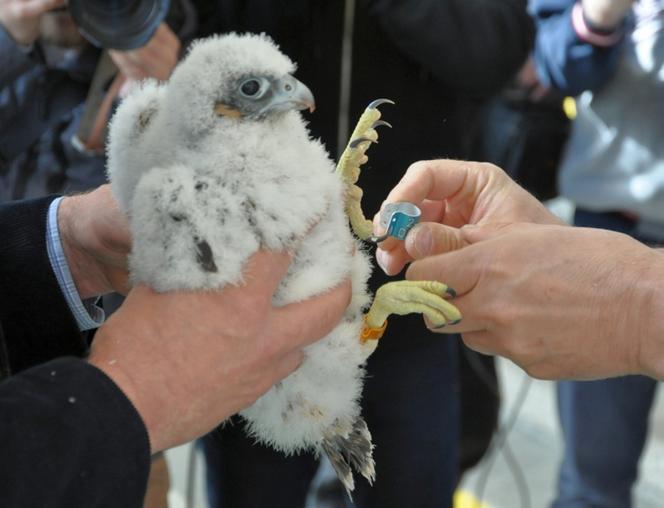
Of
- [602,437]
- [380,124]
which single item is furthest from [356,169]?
[602,437]

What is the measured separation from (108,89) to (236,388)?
1.53 ft

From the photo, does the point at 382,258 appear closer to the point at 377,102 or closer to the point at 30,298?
the point at 377,102

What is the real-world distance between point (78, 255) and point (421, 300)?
39 cm

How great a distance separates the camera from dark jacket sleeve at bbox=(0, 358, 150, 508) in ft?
1.68

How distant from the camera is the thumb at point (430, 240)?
72cm

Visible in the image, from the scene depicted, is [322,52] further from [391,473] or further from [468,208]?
[391,473]

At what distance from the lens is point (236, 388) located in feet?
2.07

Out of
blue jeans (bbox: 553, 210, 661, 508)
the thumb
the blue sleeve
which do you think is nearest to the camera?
the thumb

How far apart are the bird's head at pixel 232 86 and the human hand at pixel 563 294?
206 mm

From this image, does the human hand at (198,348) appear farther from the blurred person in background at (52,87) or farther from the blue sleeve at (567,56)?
the blue sleeve at (567,56)

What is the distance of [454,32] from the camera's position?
2.97ft

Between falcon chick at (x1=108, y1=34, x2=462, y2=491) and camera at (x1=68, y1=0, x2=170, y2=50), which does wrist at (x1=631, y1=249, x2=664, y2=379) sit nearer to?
falcon chick at (x1=108, y1=34, x2=462, y2=491)

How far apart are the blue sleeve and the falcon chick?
0.48m

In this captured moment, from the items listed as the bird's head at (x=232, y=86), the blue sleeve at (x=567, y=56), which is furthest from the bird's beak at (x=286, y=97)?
the blue sleeve at (x=567, y=56)
